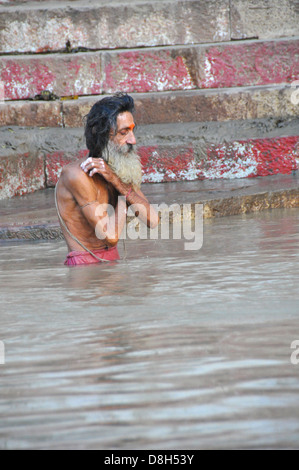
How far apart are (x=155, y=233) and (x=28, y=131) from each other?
2.72 m

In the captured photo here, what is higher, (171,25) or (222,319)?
(171,25)

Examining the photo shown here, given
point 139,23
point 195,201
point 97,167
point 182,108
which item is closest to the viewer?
point 97,167

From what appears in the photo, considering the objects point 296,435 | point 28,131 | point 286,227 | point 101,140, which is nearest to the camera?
point 296,435

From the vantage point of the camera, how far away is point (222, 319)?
2.39 m

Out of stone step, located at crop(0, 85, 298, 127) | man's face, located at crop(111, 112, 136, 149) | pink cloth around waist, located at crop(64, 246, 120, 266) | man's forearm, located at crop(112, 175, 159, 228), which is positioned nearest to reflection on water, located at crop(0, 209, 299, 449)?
pink cloth around waist, located at crop(64, 246, 120, 266)

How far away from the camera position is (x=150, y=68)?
7840 mm

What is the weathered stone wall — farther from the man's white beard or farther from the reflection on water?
the reflection on water

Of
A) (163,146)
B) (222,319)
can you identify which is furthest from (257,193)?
(222,319)

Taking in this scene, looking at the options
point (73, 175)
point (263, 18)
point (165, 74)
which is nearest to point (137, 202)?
point (73, 175)

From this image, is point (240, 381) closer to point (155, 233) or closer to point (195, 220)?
point (155, 233)

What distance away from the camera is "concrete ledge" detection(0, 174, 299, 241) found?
5.18 metres

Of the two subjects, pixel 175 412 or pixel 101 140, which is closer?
pixel 175 412

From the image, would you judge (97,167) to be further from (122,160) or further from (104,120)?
(104,120)

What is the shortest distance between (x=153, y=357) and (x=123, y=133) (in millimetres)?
2079
